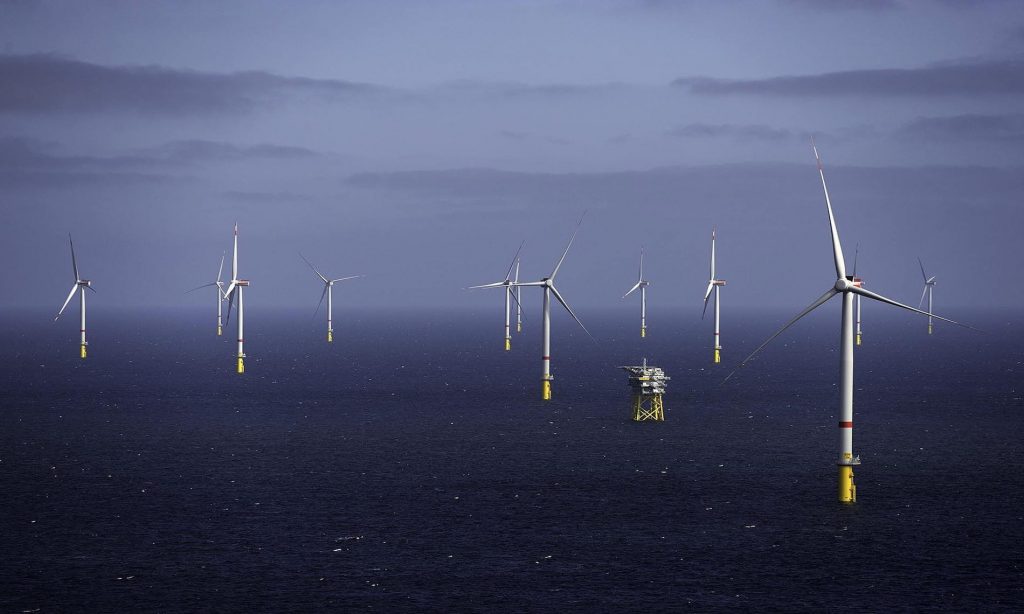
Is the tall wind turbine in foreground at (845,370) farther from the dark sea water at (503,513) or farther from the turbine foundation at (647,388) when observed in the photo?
the turbine foundation at (647,388)

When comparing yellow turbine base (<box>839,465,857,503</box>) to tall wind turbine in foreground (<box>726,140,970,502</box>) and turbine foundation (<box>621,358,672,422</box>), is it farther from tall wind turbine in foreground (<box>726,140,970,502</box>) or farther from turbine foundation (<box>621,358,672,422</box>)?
turbine foundation (<box>621,358,672,422</box>)

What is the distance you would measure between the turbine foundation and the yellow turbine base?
48601 millimetres

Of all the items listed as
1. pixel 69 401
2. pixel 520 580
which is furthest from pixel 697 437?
pixel 69 401

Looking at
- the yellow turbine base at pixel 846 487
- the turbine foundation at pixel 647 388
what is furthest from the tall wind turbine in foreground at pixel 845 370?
the turbine foundation at pixel 647 388

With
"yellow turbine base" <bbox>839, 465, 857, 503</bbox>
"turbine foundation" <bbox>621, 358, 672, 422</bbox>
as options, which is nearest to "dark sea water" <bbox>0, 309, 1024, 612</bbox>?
"yellow turbine base" <bbox>839, 465, 857, 503</bbox>

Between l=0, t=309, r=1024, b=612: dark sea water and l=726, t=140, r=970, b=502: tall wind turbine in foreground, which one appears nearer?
l=0, t=309, r=1024, b=612: dark sea water

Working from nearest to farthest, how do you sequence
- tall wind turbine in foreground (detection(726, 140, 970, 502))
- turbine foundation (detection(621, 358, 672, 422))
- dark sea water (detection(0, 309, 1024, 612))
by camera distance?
dark sea water (detection(0, 309, 1024, 612))
tall wind turbine in foreground (detection(726, 140, 970, 502))
turbine foundation (detection(621, 358, 672, 422))

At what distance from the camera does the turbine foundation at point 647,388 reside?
142 meters

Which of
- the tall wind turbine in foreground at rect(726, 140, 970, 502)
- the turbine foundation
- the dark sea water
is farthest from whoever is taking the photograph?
the turbine foundation

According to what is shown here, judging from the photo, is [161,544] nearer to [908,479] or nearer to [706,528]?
[706,528]

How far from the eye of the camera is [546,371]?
165m

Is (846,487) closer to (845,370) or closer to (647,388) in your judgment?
(845,370)

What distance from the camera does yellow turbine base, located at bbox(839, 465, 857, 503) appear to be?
289 ft

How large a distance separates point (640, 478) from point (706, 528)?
20648mm
